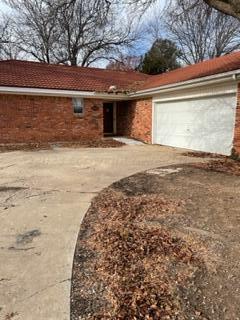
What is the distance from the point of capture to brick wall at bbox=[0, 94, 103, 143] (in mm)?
13859

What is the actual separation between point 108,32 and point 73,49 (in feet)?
12.2

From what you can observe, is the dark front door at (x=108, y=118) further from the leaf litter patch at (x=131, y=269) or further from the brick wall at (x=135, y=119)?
the leaf litter patch at (x=131, y=269)

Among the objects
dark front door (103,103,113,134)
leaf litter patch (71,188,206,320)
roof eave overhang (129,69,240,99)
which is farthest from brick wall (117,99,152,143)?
leaf litter patch (71,188,206,320)

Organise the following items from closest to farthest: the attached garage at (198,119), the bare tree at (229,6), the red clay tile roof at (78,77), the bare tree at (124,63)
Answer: the bare tree at (229,6) < the attached garage at (198,119) < the red clay tile roof at (78,77) < the bare tree at (124,63)

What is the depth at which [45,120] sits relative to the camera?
14.6 m

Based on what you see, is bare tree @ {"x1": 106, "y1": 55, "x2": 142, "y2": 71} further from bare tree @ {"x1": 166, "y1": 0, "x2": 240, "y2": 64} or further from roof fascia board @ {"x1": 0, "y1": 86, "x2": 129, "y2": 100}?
roof fascia board @ {"x1": 0, "y1": 86, "x2": 129, "y2": 100}

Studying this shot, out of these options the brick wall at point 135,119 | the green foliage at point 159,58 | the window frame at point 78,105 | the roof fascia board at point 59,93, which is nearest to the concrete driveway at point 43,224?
the roof fascia board at point 59,93

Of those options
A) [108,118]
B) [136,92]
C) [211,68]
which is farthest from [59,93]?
[211,68]

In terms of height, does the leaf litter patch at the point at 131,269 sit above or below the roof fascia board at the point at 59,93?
below

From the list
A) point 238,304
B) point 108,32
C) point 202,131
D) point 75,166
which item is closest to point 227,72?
point 202,131

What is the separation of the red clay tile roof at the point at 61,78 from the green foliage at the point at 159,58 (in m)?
6.46

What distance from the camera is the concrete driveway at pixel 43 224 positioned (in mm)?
2506

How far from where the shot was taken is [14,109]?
13836 mm

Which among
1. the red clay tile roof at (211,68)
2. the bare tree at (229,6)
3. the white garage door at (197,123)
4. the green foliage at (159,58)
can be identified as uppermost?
the green foliage at (159,58)
